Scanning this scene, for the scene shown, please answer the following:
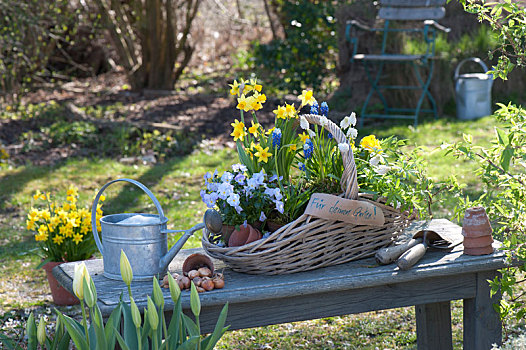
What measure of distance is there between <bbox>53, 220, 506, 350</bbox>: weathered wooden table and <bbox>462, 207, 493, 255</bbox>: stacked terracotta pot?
3 cm

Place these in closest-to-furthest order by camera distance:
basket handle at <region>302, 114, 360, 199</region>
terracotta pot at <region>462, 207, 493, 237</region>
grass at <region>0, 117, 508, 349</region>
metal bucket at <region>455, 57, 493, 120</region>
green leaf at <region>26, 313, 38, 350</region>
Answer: green leaf at <region>26, 313, 38, 350</region>
basket handle at <region>302, 114, 360, 199</region>
terracotta pot at <region>462, 207, 493, 237</region>
grass at <region>0, 117, 508, 349</region>
metal bucket at <region>455, 57, 493, 120</region>

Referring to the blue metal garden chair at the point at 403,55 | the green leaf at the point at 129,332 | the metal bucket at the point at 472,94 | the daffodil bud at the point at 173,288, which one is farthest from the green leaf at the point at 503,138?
the metal bucket at the point at 472,94

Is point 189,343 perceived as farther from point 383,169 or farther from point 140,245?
point 383,169

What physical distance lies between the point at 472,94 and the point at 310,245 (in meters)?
5.95

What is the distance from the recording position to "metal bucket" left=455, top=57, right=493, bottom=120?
746 cm

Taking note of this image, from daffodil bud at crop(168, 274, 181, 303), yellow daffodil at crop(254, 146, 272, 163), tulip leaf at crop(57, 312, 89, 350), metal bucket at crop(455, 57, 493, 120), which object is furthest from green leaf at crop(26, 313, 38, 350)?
metal bucket at crop(455, 57, 493, 120)

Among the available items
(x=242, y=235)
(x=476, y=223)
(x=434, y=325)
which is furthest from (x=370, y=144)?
(x=434, y=325)

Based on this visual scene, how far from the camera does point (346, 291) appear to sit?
212 cm

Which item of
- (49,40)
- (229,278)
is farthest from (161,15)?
(229,278)

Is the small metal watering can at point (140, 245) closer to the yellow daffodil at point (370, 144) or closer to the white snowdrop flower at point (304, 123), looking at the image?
the white snowdrop flower at point (304, 123)

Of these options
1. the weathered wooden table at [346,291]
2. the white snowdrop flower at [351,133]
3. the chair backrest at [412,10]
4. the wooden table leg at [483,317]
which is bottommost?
the wooden table leg at [483,317]

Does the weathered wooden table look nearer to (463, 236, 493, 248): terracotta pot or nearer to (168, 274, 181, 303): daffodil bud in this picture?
(463, 236, 493, 248): terracotta pot

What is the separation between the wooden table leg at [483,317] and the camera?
2250 mm

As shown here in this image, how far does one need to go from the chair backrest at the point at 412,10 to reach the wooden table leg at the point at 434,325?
17.3 ft
